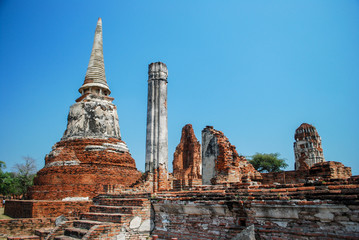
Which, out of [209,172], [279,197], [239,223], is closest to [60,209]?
[209,172]

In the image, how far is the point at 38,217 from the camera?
9727mm

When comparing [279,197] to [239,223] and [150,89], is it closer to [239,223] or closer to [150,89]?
[239,223]

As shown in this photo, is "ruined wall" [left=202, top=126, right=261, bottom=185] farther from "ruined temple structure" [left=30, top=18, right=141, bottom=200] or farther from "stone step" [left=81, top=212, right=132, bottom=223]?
"stone step" [left=81, top=212, right=132, bottom=223]

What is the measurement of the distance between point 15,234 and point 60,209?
1.51m

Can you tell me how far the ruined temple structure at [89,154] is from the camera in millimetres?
11711

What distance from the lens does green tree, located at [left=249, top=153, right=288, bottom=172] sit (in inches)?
1391

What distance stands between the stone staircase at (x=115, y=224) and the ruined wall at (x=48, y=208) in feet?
9.31

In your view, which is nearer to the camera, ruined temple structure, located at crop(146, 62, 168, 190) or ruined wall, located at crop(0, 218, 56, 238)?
ruined wall, located at crop(0, 218, 56, 238)

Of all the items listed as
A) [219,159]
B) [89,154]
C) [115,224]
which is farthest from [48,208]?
[219,159]

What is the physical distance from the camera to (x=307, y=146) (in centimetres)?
2512

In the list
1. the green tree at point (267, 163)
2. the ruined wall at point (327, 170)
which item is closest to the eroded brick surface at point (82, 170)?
the ruined wall at point (327, 170)

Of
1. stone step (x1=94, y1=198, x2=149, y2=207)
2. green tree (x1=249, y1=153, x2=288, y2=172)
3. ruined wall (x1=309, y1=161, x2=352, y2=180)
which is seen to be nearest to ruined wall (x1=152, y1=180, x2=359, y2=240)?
stone step (x1=94, y1=198, x2=149, y2=207)

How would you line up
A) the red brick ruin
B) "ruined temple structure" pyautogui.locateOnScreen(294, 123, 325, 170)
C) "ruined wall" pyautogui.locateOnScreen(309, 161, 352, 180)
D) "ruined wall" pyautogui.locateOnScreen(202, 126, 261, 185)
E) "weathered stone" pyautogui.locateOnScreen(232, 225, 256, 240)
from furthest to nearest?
1. "ruined temple structure" pyautogui.locateOnScreen(294, 123, 325, 170)
2. "ruined wall" pyautogui.locateOnScreen(202, 126, 261, 185)
3. "ruined wall" pyautogui.locateOnScreen(309, 161, 352, 180)
4. "weathered stone" pyautogui.locateOnScreen(232, 225, 256, 240)
5. the red brick ruin

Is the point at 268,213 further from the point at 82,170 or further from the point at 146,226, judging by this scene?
the point at 82,170
